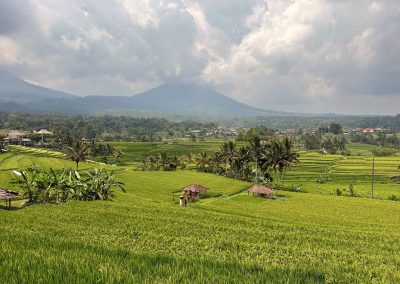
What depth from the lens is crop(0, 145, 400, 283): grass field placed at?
19.7 feet

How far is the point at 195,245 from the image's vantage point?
15445 millimetres

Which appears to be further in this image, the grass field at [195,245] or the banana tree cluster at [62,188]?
the banana tree cluster at [62,188]

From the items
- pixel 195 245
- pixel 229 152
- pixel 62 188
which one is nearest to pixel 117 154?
pixel 229 152

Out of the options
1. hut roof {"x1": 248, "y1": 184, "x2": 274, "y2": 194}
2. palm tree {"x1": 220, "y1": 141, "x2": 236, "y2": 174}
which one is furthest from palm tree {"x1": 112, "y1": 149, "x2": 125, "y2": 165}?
hut roof {"x1": 248, "y1": 184, "x2": 274, "y2": 194}

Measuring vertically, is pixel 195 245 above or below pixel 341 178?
above

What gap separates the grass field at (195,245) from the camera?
6.00 metres

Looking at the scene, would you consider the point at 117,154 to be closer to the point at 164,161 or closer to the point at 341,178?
the point at 164,161

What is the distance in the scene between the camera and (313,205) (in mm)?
46375

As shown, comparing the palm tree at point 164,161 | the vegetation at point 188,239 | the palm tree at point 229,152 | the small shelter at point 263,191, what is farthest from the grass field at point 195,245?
the palm tree at point 164,161

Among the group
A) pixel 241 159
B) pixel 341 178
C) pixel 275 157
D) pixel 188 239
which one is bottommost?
pixel 341 178

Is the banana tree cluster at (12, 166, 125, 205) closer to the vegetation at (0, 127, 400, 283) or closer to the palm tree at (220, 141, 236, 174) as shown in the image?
the vegetation at (0, 127, 400, 283)

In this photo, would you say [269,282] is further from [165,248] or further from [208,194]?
[208,194]

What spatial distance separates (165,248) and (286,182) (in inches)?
2733

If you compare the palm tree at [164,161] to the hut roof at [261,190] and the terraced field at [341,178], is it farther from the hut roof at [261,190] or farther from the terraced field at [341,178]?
the hut roof at [261,190]
